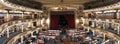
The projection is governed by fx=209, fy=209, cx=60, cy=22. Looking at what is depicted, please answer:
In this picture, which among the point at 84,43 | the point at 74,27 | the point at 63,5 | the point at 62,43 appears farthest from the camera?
the point at 74,27

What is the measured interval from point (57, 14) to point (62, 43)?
1802 cm

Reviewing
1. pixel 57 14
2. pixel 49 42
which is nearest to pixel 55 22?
pixel 57 14

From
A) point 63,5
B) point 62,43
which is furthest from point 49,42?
point 63,5

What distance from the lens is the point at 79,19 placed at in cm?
4606

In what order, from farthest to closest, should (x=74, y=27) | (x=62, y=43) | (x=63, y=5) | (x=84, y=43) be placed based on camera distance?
1. (x=74, y=27)
2. (x=63, y=5)
3. (x=62, y=43)
4. (x=84, y=43)

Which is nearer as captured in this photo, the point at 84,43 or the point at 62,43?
the point at 84,43

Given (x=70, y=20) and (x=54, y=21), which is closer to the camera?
(x=54, y=21)

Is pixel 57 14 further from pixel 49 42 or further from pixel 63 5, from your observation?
pixel 49 42

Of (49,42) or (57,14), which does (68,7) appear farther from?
(49,42)

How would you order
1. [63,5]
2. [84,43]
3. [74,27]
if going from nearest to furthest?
[84,43], [63,5], [74,27]

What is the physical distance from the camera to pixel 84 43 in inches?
1131

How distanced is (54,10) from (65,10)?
249 cm

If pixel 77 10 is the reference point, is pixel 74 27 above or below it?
below

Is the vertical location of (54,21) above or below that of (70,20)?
below
